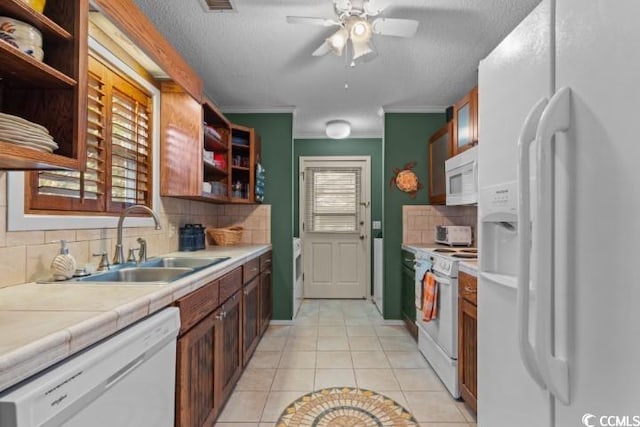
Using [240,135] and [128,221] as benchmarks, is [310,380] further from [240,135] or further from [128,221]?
[240,135]

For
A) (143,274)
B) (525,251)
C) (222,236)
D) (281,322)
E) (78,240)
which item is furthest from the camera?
(281,322)

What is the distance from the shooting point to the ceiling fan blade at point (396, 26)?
1778 mm

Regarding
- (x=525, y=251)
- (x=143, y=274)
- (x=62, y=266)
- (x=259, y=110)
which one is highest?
(x=259, y=110)

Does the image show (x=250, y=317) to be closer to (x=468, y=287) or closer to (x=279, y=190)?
(x=279, y=190)

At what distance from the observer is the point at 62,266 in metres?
1.37

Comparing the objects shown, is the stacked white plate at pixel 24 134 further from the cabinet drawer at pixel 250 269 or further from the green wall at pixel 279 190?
the green wall at pixel 279 190

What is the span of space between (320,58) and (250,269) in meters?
1.72

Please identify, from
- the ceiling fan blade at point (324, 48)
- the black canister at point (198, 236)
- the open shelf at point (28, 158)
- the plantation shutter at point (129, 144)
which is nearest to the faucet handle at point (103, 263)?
the plantation shutter at point (129, 144)

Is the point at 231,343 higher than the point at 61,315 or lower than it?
lower

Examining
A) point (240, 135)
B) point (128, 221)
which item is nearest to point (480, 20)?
point (240, 135)

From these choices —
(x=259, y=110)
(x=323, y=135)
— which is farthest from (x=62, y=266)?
(x=323, y=135)

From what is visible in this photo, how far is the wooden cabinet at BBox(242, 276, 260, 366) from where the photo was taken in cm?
236

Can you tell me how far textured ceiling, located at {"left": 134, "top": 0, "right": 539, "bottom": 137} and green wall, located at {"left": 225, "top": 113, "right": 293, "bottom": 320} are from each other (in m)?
0.15

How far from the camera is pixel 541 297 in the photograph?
0.74 metres
